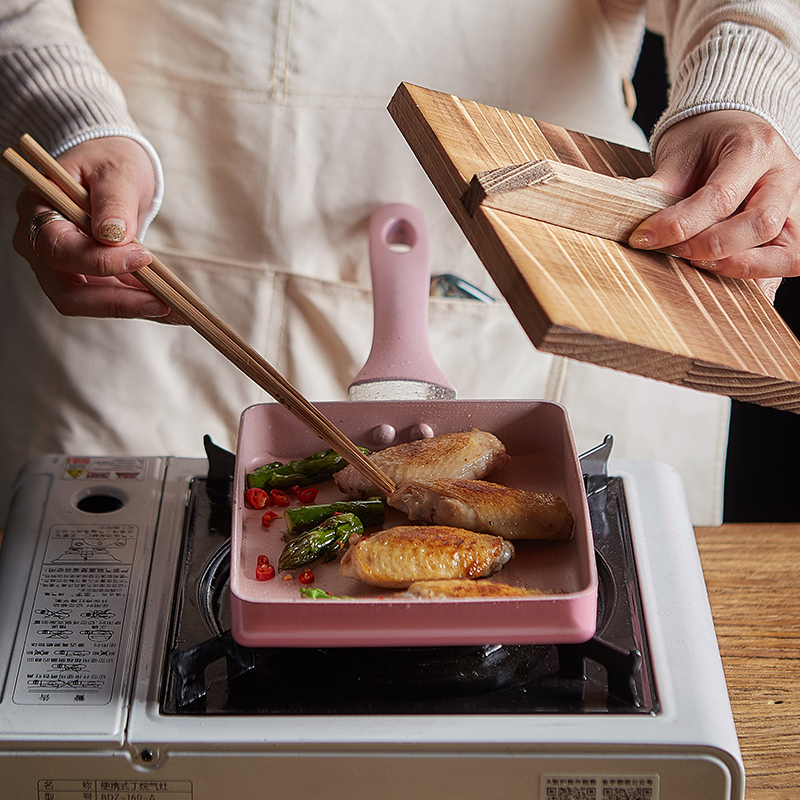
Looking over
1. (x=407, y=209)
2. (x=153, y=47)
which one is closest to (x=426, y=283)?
(x=407, y=209)

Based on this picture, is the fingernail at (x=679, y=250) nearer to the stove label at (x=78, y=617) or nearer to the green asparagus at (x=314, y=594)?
the green asparagus at (x=314, y=594)

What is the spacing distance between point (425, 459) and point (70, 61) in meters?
0.86

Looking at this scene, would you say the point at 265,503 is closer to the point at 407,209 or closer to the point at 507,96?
the point at 407,209

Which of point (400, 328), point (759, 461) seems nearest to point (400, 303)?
point (400, 328)

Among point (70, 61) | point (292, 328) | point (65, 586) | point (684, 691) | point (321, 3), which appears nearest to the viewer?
point (684, 691)

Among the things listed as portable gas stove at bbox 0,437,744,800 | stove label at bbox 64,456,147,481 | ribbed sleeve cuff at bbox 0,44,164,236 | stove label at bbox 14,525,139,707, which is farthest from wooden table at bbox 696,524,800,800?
ribbed sleeve cuff at bbox 0,44,164,236

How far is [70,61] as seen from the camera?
1.44 meters

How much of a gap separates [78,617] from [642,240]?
0.74 m

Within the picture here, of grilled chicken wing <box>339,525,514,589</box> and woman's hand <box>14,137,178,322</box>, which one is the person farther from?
grilled chicken wing <box>339,525,514,589</box>

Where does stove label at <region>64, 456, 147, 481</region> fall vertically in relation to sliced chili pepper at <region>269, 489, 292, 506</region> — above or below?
above

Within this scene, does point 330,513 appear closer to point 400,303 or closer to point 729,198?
point 400,303

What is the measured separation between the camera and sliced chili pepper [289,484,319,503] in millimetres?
1141

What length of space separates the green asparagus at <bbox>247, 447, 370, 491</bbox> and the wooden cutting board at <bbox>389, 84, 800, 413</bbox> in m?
0.38

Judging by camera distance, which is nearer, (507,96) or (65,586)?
(65,586)
